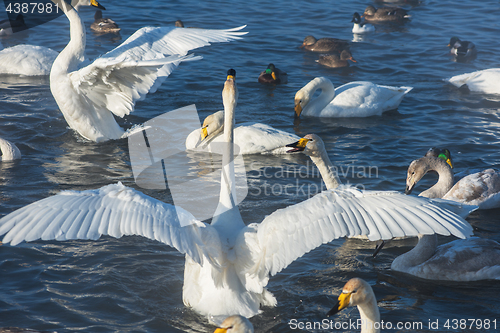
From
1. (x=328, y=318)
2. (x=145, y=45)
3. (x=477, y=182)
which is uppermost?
(x=145, y=45)

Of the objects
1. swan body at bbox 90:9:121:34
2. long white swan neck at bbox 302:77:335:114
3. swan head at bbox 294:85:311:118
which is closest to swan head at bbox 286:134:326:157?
swan head at bbox 294:85:311:118

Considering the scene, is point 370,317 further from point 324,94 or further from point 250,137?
point 324,94

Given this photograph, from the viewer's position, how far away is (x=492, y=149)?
9.30m

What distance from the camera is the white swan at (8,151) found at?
26.8 ft

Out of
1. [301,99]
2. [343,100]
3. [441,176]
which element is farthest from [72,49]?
[441,176]

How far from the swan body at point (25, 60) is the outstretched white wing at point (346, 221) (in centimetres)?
934

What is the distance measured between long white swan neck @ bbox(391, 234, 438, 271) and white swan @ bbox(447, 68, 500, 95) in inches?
279

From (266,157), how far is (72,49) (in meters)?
3.69

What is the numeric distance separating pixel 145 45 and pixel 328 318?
5.75 metres

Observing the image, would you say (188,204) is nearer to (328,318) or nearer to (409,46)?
(328,318)

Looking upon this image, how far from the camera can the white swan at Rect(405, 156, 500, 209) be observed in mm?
7180

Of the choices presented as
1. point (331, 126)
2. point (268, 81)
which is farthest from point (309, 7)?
point (331, 126)

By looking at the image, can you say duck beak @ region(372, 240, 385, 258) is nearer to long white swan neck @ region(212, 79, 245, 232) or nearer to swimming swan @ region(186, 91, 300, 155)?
long white swan neck @ region(212, 79, 245, 232)

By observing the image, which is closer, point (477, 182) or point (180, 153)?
point (477, 182)
